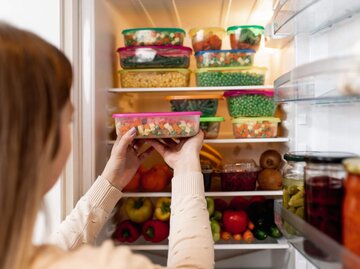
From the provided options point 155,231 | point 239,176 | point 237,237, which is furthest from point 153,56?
point 237,237

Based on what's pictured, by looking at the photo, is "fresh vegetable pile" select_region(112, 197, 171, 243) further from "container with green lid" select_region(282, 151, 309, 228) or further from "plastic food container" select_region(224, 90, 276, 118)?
"container with green lid" select_region(282, 151, 309, 228)

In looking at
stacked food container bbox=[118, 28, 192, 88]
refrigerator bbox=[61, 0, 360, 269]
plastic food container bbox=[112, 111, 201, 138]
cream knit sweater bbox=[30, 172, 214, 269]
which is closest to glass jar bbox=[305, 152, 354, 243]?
refrigerator bbox=[61, 0, 360, 269]

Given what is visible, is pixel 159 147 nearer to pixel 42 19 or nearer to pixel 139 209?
Result: pixel 139 209

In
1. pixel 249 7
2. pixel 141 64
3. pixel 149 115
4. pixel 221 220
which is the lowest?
Result: pixel 221 220

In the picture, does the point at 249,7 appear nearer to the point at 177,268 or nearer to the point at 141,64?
the point at 141,64

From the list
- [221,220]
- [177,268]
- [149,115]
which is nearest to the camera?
[177,268]

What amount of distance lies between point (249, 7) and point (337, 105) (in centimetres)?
73

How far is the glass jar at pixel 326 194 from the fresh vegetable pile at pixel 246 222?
2.82ft

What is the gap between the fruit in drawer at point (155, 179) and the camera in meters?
1.64

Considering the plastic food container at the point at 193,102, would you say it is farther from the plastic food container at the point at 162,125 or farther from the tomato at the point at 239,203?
the tomato at the point at 239,203

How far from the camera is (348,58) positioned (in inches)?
23.8

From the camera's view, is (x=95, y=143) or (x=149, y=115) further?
(x=95, y=143)

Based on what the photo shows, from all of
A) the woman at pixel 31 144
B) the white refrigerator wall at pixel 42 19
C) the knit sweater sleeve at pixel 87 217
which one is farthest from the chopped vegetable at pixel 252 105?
the woman at pixel 31 144

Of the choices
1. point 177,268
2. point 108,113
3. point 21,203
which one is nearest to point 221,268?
point 108,113
